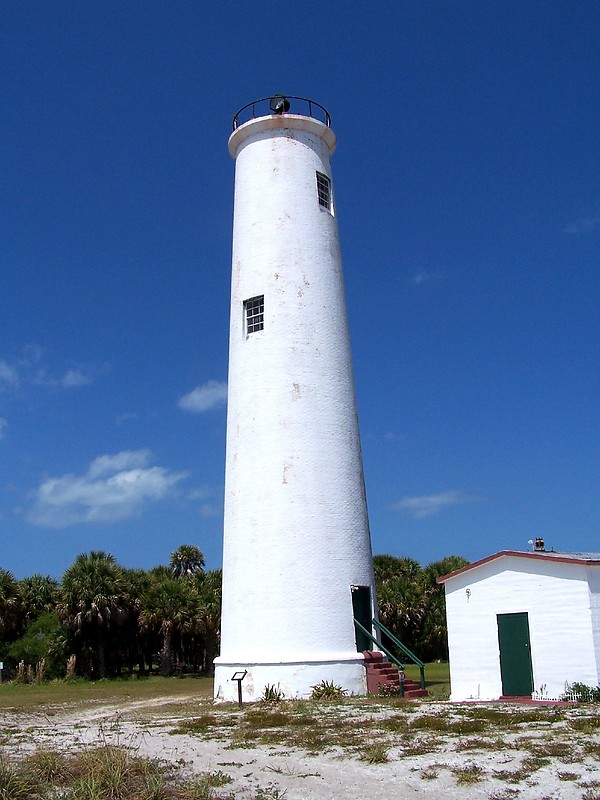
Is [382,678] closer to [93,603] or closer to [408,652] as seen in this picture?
[408,652]

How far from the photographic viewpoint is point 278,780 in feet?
32.5

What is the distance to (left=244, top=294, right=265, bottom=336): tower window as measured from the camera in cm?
2311

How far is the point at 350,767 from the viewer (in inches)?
417

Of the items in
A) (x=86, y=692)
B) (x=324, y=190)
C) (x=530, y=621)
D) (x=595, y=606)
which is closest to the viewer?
(x=595, y=606)

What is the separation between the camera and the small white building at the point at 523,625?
1711cm

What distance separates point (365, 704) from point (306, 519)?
4865 millimetres

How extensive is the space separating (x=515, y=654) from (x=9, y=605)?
2760 centimetres

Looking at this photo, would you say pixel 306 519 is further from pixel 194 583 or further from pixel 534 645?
pixel 194 583

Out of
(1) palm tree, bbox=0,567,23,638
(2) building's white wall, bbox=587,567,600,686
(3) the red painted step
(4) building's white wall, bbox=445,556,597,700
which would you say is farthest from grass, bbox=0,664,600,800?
(1) palm tree, bbox=0,567,23,638

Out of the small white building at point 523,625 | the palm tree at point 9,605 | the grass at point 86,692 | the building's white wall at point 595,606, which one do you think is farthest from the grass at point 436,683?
the palm tree at point 9,605

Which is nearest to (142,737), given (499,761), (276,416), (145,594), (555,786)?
(499,761)

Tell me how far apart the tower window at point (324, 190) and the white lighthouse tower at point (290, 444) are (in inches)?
1.4

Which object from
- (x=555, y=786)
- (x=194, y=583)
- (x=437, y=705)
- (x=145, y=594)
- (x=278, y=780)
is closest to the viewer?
(x=555, y=786)

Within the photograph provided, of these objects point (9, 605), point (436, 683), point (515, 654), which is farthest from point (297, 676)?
point (9, 605)
